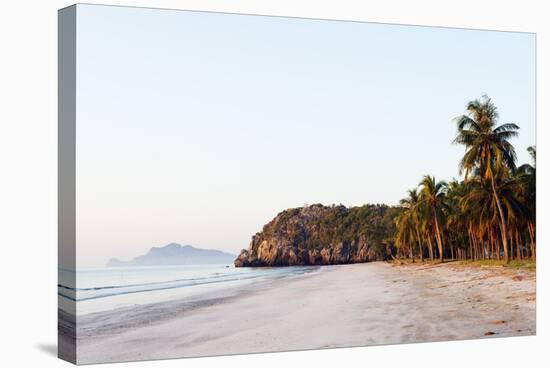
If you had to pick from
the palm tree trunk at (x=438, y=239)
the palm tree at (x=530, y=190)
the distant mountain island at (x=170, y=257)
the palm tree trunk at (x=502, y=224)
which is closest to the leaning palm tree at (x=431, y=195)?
the palm tree trunk at (x=438, y=239)

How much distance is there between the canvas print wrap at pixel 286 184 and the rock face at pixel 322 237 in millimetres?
30

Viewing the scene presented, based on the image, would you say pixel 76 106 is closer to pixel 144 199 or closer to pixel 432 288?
pixel 144 199

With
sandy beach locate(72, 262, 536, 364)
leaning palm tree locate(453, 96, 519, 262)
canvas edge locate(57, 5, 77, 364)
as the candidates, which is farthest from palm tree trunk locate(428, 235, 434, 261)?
canvas edge locate(57, 5, 77, 364)

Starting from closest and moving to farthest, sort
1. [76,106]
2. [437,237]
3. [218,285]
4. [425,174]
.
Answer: [76,106], [218,285], [425,174], [437,237]

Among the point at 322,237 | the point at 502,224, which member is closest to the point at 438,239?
the point at 502,224

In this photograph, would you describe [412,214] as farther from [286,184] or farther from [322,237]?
[286,184]

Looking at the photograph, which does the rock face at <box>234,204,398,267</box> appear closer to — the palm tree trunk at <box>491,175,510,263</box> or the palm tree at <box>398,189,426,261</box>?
the palm tree at <box>398,189,426,261</box>

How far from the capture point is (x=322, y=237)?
15742mm

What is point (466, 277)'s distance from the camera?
16547 mm

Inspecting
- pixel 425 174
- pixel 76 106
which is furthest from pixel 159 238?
pixel 425 174

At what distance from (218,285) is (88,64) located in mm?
3782

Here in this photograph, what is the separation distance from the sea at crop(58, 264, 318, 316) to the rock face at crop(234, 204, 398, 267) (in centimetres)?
31

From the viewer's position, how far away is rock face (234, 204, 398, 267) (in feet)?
49.7

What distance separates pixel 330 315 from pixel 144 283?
300 cm
